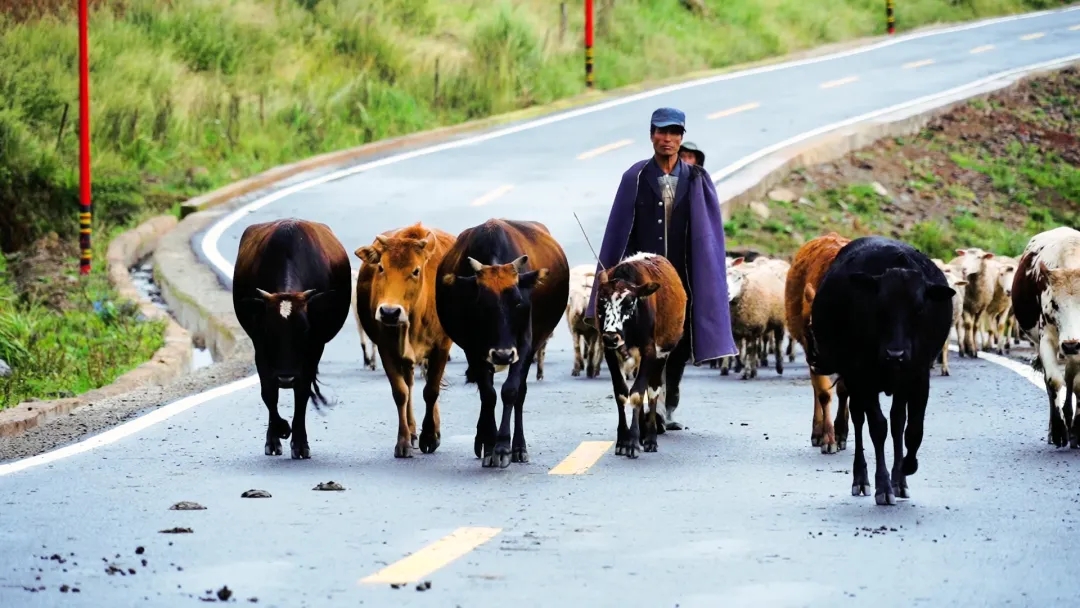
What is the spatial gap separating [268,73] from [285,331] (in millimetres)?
26101

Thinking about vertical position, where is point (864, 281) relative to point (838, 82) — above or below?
below

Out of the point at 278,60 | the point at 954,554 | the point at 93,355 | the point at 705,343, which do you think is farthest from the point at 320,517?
the point at 278,60

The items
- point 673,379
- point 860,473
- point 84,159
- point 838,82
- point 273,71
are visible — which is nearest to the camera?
point 860,473

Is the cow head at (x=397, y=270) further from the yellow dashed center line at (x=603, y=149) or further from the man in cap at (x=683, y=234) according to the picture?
the yellow dashed center line at (x=603, y=149)

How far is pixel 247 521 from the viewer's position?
33.5 feet

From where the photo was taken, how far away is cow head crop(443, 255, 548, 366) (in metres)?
12.6

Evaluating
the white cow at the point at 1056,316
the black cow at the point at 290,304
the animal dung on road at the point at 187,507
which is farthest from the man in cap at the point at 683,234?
the animal dung on road at the point at 187,507

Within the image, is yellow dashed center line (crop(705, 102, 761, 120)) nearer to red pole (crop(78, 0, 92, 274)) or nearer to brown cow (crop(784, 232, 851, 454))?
red pole (crop(78, 0, 92, 274))

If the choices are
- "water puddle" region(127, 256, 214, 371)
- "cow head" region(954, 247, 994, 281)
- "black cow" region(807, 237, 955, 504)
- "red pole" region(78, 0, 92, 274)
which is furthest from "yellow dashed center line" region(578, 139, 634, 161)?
"black cow" region(807, 237, 955, 504)

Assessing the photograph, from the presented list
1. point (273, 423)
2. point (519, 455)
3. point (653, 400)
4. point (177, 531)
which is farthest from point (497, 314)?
point (177, 531)

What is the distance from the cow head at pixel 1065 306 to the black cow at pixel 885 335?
2.02m

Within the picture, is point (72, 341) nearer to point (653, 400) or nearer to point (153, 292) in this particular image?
point (153, 292)

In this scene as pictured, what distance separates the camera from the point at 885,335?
11.1 metres

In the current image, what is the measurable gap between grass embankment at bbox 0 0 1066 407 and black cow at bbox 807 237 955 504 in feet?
43.0
